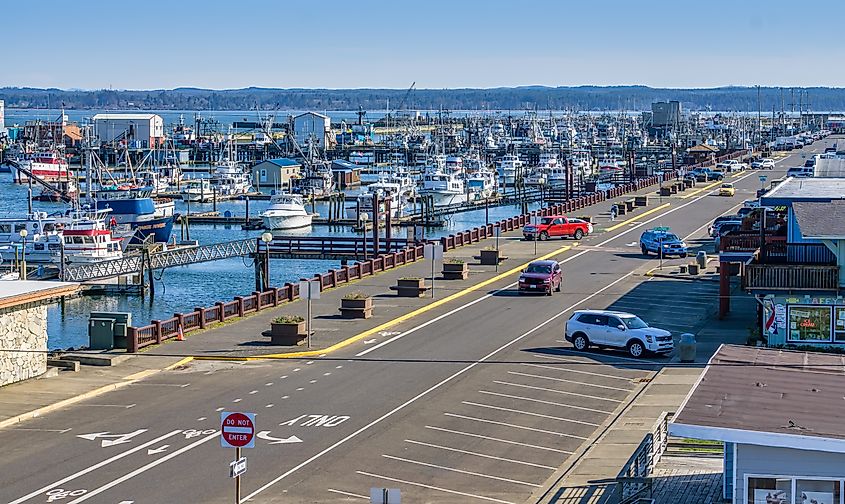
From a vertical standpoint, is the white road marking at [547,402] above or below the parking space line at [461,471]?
above

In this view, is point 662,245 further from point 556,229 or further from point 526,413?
point 526,413

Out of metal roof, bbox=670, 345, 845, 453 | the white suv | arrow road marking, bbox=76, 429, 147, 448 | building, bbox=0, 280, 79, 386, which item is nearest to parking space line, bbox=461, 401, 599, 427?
metal roof, bbox=670, 345, 845, 453

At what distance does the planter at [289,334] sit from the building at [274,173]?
13266cm

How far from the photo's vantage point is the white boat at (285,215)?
415 ft

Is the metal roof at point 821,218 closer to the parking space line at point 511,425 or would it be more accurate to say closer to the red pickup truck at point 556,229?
the parking space line at point 511,425

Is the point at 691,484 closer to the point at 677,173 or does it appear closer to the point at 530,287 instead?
the point at 530,287

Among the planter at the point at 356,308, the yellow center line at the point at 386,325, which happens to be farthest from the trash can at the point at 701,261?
the planter at the point at 356,308

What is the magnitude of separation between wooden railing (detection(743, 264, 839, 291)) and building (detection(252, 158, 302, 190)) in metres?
135

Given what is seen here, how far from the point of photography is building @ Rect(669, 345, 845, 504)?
23.5 metres

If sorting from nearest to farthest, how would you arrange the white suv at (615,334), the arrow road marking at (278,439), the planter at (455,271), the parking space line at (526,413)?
the arrow road marking at (278,439), the parking space line at (526,413), the white suv at (615,334), the planter at (455,271)

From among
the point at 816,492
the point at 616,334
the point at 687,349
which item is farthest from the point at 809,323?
the point at 816,492

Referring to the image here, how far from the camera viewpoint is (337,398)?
37.9m

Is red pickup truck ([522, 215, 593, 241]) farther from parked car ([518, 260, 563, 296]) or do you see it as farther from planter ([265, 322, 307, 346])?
planter ([265, 322, 307, 346])

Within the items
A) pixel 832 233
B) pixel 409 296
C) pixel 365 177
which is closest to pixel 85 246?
pixel 409 296
